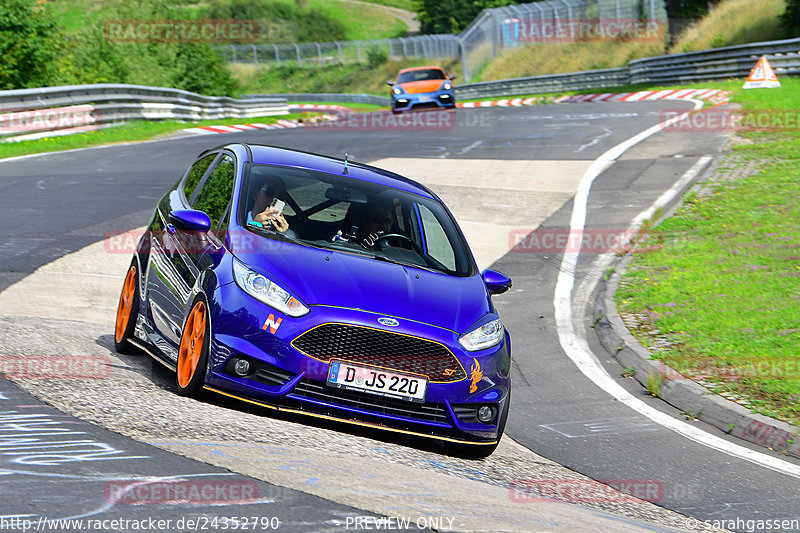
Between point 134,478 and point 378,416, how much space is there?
1898 millimetres

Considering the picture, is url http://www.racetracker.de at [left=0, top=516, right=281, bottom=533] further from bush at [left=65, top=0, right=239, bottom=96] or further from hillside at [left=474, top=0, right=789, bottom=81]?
hillside at [left=474, top=0, right=789, bottom=81]

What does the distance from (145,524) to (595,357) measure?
642 cm

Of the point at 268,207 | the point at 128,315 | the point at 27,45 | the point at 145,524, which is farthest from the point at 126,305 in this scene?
the point at 27,45

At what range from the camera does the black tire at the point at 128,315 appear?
7680 mm

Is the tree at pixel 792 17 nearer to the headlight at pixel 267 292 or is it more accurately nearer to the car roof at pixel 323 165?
the car roof at pixel 323 165

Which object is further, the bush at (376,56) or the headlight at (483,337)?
the bush at (376,56)

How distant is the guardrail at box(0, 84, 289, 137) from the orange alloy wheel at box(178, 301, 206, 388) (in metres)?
17.4

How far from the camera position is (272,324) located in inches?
233

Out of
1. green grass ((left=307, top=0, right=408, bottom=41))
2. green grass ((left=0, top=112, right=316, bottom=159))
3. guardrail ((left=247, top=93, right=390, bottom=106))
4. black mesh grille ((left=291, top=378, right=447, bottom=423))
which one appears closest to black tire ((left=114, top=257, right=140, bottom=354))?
black mesh grille ((left=291, top=378, right=447, bottom=423))

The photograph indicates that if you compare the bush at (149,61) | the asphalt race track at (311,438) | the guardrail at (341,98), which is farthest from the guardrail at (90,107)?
the guardrail at (341,98)

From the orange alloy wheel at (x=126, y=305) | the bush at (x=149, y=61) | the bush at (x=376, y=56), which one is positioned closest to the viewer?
the orange alloy wheel at (x=126, y=305)

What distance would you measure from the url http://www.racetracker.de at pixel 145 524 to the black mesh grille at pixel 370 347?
1.88 metres

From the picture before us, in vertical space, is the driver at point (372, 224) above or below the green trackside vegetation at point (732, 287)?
above

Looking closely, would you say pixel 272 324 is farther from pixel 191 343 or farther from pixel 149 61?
pixel 149 61
